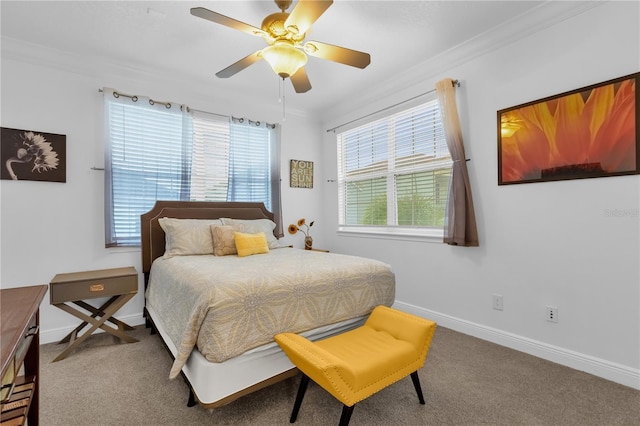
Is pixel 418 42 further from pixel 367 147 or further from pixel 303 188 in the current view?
pixel 303 188

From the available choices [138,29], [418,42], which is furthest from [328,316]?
[138,29]

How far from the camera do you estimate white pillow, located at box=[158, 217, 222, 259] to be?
277cm

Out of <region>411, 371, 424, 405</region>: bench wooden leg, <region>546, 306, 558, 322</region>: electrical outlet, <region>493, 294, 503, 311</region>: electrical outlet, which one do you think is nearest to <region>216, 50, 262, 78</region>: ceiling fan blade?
<region>411, 371, 424, 405</region>: bench wooden leg

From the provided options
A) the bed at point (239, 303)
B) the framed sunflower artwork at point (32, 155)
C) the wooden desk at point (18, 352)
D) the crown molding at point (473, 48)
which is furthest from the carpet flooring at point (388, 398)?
the crown molding at point (473, 48)

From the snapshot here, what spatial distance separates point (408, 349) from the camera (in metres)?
1.62

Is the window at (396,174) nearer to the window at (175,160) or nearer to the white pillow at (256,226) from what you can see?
the window at (175,160)

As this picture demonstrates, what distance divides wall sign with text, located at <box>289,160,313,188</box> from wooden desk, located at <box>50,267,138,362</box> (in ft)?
7.45

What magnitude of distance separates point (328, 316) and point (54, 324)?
8.48ft

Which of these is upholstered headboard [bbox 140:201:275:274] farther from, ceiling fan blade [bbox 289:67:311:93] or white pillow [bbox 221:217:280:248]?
ceiling fan blade [bbox 289:67:311:93]

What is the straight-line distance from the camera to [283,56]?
6.26ft

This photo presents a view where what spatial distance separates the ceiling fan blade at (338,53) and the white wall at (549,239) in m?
1.32

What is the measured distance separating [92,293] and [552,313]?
3.58 meters

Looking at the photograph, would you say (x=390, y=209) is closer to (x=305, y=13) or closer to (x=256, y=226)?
(x=256, y=226)

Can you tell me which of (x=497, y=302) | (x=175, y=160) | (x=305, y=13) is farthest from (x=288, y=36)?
(x=497, y=302)
